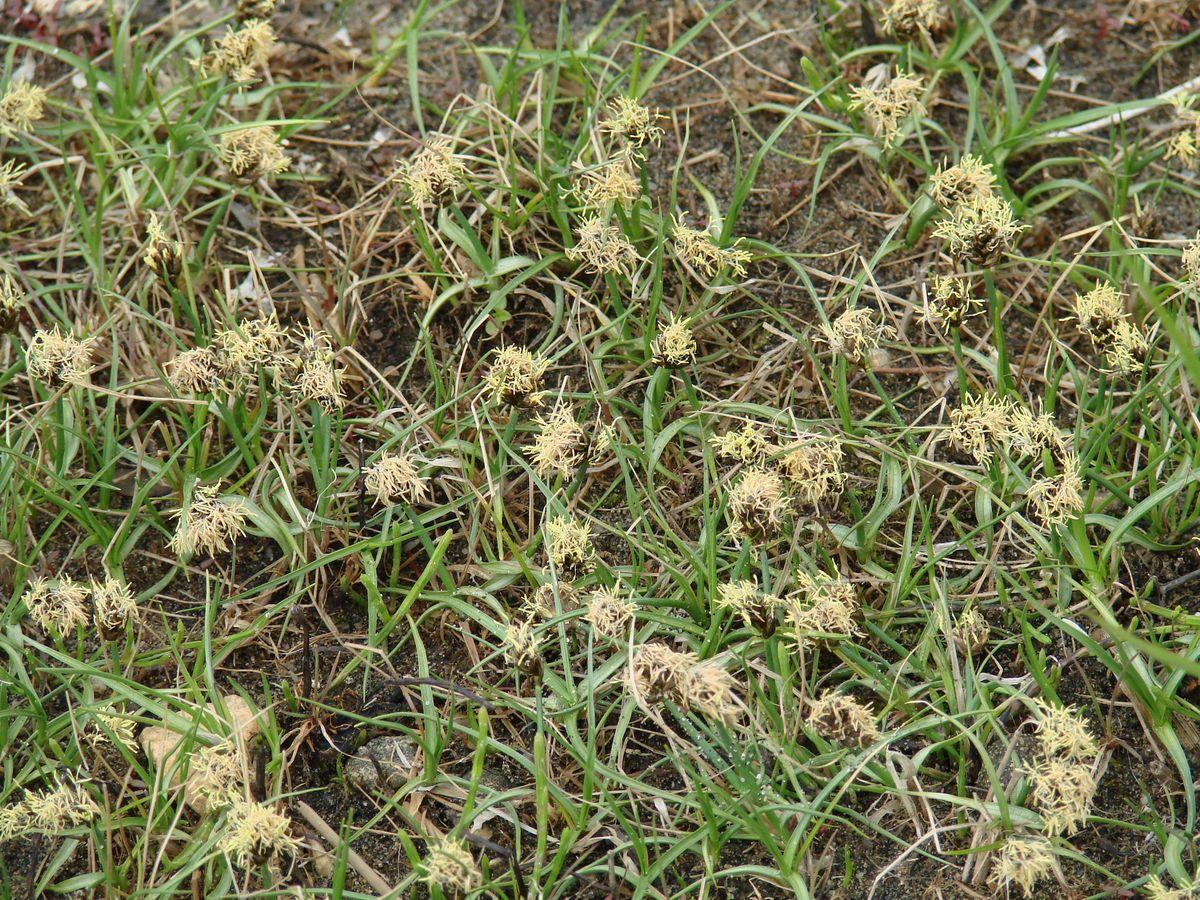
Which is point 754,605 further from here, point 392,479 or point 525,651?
point 392,479

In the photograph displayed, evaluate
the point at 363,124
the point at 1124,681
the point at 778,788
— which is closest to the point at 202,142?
the point at 363,124

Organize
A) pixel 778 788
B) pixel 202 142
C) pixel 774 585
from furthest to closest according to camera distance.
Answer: pixel 202 142 < pixel 774 585 < pixel 778 788

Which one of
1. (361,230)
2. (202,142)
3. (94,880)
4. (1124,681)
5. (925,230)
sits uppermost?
(202,142)

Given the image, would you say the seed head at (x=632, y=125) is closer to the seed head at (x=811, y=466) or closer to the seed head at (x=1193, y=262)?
the seed head at (x=811, y=466)

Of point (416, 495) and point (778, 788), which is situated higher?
point (416, 495)

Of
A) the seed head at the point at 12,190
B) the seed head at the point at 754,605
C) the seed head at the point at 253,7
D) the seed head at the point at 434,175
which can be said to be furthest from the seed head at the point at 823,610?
the seed head at the point at 12,190

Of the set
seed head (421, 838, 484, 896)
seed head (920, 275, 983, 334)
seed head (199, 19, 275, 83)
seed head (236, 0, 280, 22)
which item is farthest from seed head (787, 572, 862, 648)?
seed head (236, 0, 280, 22)

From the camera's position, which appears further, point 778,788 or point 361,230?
point 361,230

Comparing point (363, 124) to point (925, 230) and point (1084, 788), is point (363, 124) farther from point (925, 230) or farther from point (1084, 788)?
point (1084, 788)
